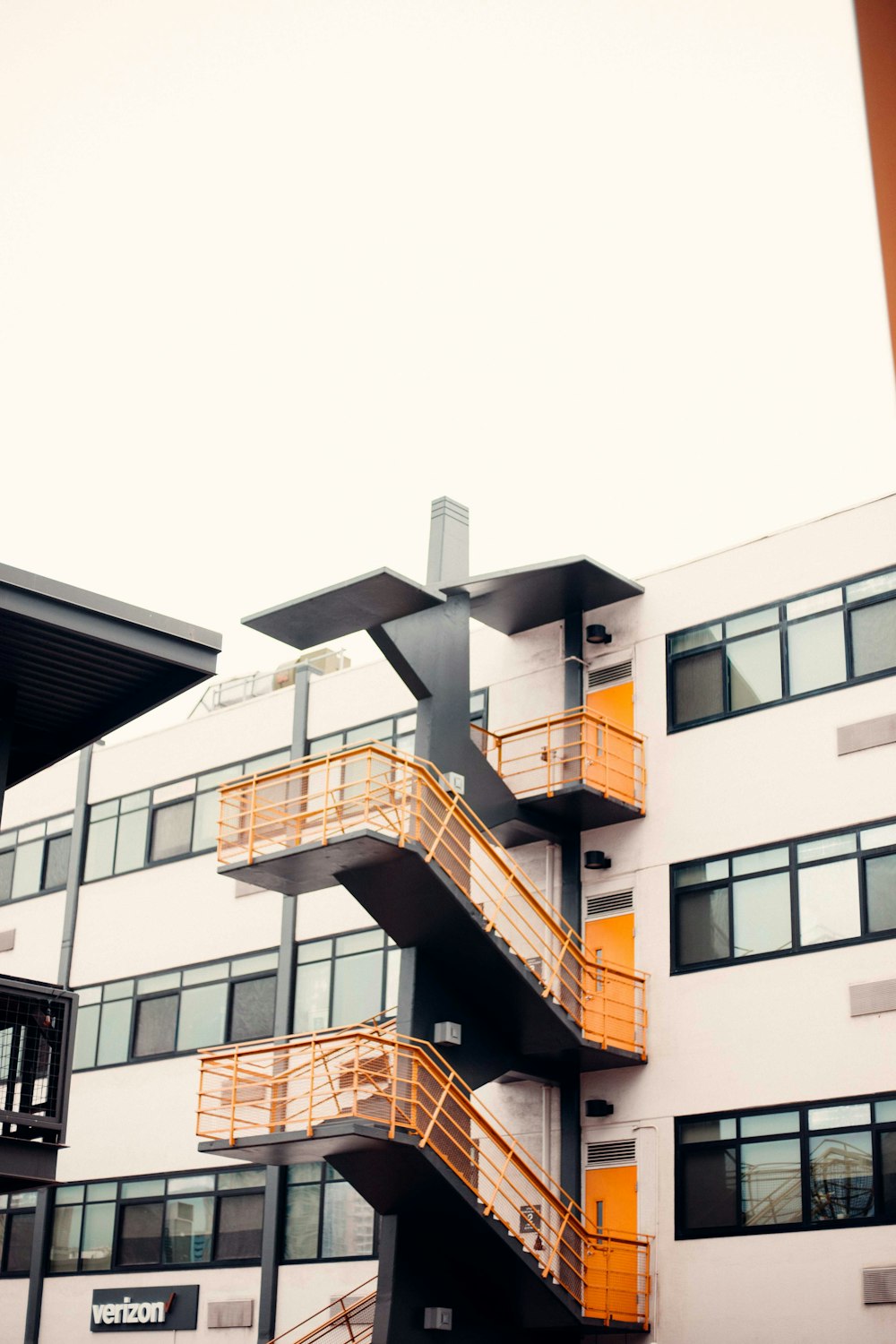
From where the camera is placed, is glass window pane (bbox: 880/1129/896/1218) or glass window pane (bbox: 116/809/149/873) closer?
glass window pane (bbox: 880/1129/896/1218)

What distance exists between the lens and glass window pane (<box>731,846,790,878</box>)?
846 inches

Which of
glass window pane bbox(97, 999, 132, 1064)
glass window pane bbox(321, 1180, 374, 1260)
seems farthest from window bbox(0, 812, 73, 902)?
glass window pane bbox(321, 1180, 374, 1260)

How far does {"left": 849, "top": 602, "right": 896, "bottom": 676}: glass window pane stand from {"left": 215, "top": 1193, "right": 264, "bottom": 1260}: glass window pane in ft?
43.1

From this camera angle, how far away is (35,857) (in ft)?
108

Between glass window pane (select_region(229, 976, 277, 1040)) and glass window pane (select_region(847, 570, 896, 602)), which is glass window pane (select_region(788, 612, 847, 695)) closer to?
glass window pane (select_region(847, 570, 896, 602))

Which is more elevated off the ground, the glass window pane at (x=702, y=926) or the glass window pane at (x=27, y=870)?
the glass window pane at (x=27, y=870)

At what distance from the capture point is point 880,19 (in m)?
2.45

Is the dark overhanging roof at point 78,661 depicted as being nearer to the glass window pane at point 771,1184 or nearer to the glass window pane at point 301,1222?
the glass window pane at point 771,1184

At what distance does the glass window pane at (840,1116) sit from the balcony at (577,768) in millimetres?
5130

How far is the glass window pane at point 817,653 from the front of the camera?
71.7 ft

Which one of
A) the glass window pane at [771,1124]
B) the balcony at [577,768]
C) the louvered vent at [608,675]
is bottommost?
the glass window pane at [771,1124]

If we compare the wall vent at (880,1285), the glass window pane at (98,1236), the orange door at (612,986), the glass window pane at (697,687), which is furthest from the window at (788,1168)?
the glass window pane at (98,1236)

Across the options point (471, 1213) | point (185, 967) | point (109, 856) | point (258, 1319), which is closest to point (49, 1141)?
point (471, 1213)

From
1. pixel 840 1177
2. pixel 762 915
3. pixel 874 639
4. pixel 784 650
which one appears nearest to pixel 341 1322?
pixel 840 1177
